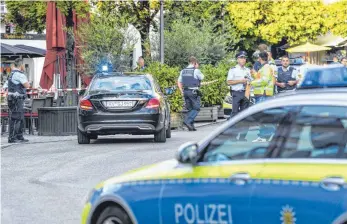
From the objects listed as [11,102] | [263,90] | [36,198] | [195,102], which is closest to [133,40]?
[195,102]

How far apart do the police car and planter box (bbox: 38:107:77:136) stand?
1591 cm

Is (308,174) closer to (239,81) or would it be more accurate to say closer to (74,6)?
(239,81)

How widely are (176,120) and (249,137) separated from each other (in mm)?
18646

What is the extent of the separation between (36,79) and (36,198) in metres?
55.7

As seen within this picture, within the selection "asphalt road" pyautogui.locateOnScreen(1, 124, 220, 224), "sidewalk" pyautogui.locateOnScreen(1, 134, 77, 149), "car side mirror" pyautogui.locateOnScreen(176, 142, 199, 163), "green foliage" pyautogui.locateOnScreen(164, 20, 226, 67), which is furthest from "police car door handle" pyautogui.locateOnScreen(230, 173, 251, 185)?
"green foliage" pyautogui.locateOnScreen(164, 20, 226, 67)

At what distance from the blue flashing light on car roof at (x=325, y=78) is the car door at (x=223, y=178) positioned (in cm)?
42

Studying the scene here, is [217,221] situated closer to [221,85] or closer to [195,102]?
[195,102]

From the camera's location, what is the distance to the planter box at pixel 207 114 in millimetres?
28734

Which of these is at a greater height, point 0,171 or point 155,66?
point 155,66

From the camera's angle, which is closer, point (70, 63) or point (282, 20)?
point (70, 63)

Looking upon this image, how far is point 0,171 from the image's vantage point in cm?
1564

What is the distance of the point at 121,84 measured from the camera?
800 inches

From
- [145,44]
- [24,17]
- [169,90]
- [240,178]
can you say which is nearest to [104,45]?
[169,90]

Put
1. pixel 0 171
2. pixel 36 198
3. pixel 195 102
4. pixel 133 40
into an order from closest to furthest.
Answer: pixel 36 198, pixel 0 171, pixel 195 102, pixel 133 40
